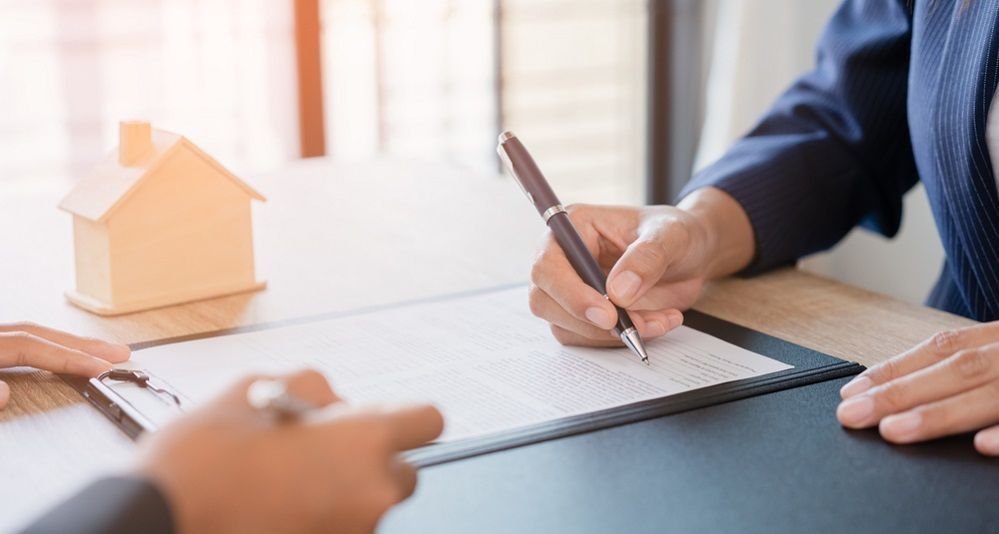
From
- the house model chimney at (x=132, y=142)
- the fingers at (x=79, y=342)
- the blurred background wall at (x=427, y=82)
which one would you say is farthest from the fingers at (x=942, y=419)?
the blurred background wall at (x=427, y=82)

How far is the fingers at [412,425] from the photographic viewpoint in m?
0.63

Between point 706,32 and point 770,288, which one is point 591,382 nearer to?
point 770,288

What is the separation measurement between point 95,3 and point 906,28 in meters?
2.11

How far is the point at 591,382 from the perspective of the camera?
906 millimetres

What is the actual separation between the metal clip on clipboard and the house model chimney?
10.7 inches

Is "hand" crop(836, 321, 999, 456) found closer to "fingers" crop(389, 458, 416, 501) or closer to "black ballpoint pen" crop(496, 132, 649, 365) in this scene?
"black ballpoint pen" crop(496, 132, 649, 365)

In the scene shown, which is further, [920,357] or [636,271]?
[636,271]

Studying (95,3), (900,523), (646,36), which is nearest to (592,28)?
(646,36)

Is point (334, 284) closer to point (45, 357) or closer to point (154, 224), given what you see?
point (154, 224)

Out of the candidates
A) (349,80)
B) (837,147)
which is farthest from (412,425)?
(349,80)

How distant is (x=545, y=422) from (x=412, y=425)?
0.19m

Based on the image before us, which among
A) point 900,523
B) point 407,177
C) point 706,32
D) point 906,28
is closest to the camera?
point 900,523

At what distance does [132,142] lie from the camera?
113cm

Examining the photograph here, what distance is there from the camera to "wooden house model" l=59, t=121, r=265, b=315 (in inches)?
43.5
